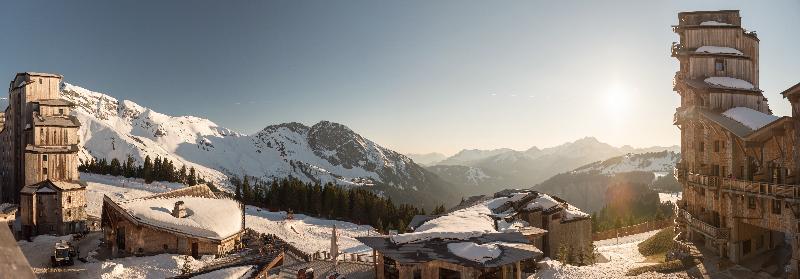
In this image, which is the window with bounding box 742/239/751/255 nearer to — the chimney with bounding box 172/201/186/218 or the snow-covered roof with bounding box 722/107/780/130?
the snow-covered roof with bounding box 722/107/780/130

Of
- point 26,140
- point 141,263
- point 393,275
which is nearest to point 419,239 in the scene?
point 393,275

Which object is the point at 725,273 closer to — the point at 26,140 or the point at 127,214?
the point at 127,214

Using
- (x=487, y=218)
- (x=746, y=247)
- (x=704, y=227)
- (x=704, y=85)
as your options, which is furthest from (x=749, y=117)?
(x=487, y=218)

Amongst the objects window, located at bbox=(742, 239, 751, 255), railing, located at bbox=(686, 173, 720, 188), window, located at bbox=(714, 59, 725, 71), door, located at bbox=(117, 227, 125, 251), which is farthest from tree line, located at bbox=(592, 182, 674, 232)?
door, located at bbox=(117, 227, 125, 251)

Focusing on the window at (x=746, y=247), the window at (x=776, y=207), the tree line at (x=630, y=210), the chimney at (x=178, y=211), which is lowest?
the tree line at (x=630, y=210)

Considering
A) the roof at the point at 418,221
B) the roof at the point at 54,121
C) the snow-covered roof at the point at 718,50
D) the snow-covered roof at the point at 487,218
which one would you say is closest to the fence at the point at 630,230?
the snow-covered roof at the point at 487,218

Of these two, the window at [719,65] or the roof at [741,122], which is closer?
the roof at [741,122]

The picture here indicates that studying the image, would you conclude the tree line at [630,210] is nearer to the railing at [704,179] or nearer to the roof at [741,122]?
the railing at [704,179]
